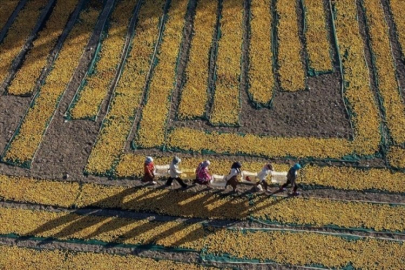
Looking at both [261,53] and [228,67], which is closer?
[228,67]

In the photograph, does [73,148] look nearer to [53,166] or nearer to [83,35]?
[53,166]

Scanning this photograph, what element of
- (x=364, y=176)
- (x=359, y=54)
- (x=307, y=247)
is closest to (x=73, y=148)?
(x=307, y=247)

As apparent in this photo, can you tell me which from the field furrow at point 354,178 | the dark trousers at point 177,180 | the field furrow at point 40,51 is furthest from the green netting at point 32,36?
the field furrow at point 354,178

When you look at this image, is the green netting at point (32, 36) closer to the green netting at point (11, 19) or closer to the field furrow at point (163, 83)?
the green netting at point (11, 19)

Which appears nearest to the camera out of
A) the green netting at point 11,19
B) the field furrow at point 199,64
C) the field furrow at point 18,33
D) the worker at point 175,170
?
the worker at point 175,170

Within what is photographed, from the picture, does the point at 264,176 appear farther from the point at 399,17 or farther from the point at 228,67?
the point at 399,17

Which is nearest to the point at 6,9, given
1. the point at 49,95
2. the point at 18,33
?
the point at 18,33

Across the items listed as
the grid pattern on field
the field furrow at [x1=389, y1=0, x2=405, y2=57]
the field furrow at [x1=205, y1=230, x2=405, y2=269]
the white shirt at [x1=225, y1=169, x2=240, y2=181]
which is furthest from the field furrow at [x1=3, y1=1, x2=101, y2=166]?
the field furrow at [x1=389, y1=0, x2=405, y2=57]
